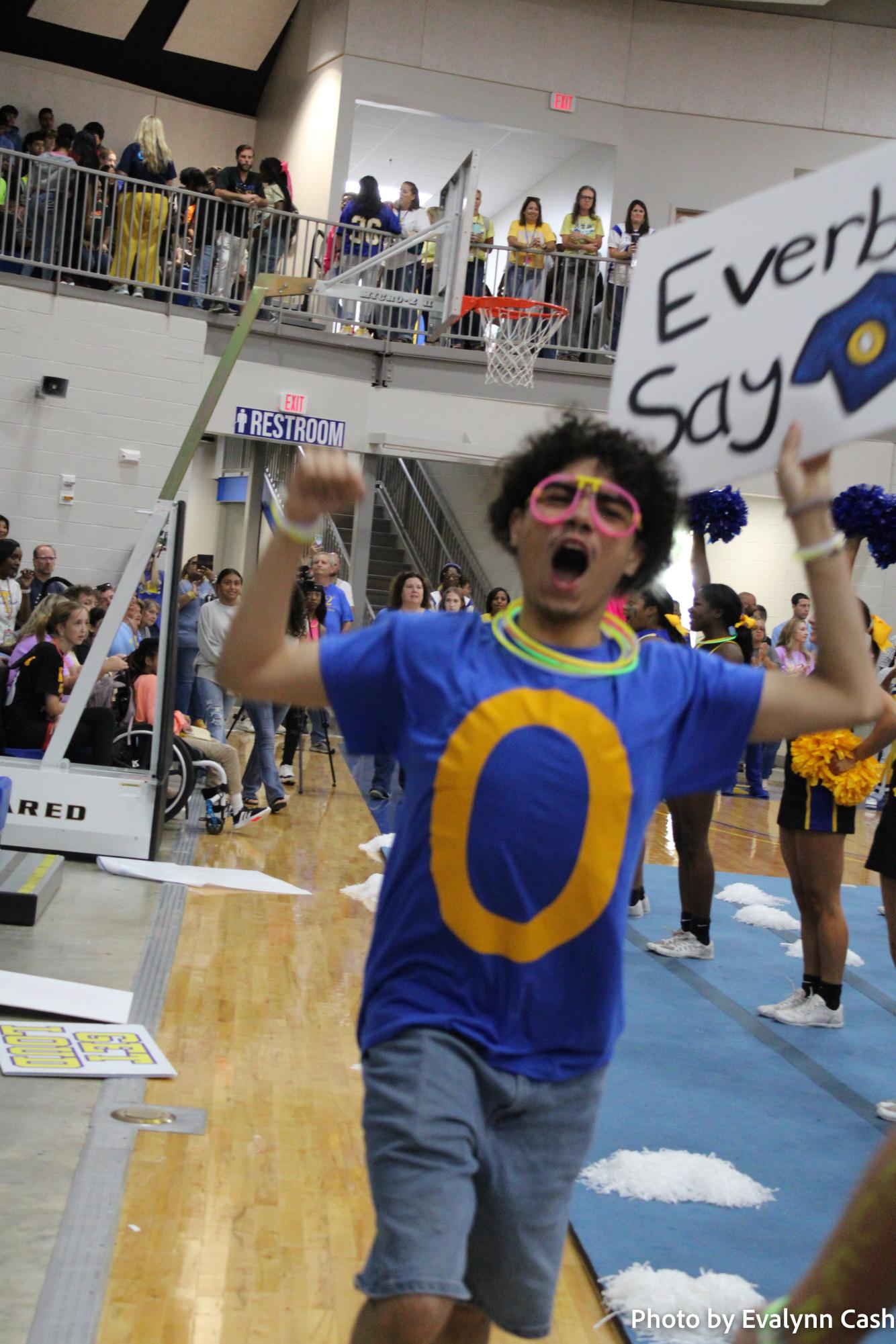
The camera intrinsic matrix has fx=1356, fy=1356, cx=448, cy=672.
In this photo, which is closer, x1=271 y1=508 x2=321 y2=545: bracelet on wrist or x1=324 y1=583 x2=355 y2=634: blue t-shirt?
x1=271 y1=508 x2=321 y2=545: bracelet on wrist

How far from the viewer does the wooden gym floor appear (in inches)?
117

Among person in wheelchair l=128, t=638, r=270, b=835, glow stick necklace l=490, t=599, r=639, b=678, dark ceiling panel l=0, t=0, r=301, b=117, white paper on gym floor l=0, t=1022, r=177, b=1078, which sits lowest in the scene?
white paper on gym floor l=0, t=1022, r=177, b=1078

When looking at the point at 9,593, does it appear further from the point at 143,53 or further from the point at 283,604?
the point at 143,53

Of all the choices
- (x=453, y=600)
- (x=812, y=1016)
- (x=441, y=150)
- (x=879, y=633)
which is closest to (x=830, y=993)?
(x=812, y=1016)

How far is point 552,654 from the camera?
196cm

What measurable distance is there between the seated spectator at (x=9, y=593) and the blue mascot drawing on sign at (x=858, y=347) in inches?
367

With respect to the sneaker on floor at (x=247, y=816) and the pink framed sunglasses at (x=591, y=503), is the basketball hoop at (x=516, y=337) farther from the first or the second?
the pink framed sunglasses at (x=591, y=503)

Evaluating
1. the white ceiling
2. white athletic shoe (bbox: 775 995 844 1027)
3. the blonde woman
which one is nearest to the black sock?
white athletic shoe (bbox: 775 995 844 1027)

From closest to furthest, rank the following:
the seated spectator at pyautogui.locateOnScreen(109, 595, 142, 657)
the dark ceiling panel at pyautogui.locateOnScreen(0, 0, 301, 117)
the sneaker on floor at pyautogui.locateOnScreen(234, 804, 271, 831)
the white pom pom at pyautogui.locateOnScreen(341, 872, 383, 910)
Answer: the white pom pom at pyautogui.locateOnScreen(341, 872, 383, 910)
the sneaker on floor at pyautogui.locateOnScreen(234, 804, 271, 831)
the seated spectator at pyautogui.locateOnScreen(109, 595, 142, 657)
the dark ceiling panel at pyautogui.locateOnScreen(0, 0, 301, 117)

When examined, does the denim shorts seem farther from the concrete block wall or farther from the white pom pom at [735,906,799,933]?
the concrete block wall

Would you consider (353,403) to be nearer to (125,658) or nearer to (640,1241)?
(125,658)

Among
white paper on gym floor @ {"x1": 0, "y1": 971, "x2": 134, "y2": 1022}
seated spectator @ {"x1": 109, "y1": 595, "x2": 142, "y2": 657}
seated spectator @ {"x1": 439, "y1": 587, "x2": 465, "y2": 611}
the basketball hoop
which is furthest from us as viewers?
the basketball hoop

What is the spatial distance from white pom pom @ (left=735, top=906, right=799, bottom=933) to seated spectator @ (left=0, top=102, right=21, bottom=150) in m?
10.6

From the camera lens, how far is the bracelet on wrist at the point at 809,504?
6.38ft
